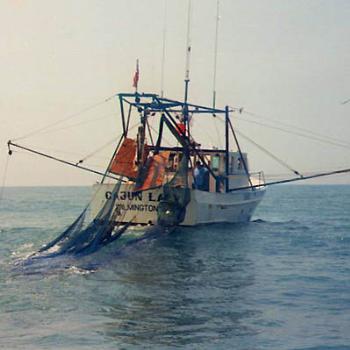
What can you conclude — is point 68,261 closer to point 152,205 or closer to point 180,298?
point 180,298

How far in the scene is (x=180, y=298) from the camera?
59.6 feet

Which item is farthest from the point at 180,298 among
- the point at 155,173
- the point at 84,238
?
the point at 155,173

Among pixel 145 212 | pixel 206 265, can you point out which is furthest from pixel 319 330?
pixel 145 212

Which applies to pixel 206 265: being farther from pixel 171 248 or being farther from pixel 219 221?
pixel 219 221

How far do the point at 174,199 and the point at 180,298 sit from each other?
16.9m

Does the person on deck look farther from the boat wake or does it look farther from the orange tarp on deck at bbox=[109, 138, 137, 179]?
the boat wake

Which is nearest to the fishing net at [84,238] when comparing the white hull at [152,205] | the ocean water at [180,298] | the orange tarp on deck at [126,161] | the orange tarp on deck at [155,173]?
the ocean water at [180,298]

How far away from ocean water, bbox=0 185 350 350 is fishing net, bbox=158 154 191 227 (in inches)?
130

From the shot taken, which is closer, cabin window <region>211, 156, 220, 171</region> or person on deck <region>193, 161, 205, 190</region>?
person on deck <region>193, 161, 205, 190</region>

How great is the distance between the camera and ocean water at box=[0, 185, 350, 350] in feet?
46.0

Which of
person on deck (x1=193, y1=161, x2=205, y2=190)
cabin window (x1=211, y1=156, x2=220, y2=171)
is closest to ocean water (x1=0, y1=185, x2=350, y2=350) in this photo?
person on deck (x1=193, y1=161, x2=205, y2=190)

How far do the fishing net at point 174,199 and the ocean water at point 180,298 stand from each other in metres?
3.31

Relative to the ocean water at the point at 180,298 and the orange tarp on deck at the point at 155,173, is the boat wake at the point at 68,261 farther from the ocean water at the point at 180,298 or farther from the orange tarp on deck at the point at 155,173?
the orange tarp on deck at the point at 155,173

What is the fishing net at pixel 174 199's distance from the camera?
34.8 m
